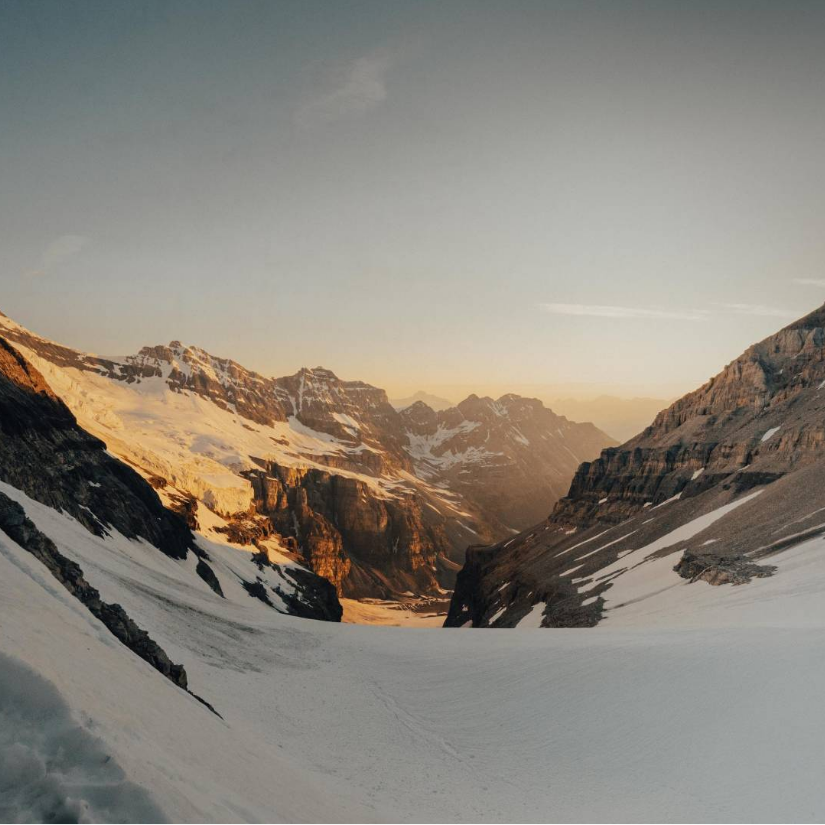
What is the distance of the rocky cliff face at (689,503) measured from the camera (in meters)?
48.4

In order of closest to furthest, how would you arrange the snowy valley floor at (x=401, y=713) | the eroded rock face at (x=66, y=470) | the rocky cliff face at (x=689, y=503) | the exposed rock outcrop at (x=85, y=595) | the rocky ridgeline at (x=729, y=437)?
the snowy valley floor at (x=401, y=713), the exposed rock outcrop at (x=85, y=595), the eroded rock face at (x=66, y=470), the rocky cliff face at (x=689, y=503), the rocky ridgeline at (x=729, y=437)

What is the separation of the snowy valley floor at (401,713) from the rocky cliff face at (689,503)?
1242 centimetres

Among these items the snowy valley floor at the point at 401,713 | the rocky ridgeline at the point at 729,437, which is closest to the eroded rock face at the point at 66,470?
the snowy valley floor at the point at 401,713

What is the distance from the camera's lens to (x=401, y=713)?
22984 mm

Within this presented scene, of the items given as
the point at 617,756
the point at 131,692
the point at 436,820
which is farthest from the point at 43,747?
the point at 617,756

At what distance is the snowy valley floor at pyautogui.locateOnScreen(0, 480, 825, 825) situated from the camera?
608 centimetres

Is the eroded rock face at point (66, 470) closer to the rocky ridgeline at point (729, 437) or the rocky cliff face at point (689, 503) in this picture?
the rocky cliff face at point (689, 503)

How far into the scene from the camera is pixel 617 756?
1817 centimetres

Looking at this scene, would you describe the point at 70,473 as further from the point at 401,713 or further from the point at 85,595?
the point at 401,713

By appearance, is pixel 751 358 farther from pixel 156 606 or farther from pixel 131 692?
pixel 131 692

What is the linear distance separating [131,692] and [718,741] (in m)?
16.7

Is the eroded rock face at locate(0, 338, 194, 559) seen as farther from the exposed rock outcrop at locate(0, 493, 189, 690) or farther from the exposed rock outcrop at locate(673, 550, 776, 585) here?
the exposed rock outcrop at locate(673, 550, 776, 585)

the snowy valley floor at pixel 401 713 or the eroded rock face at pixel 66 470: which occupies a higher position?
the eroded rock face at pixel 66 470

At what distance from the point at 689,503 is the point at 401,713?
59.1 m
